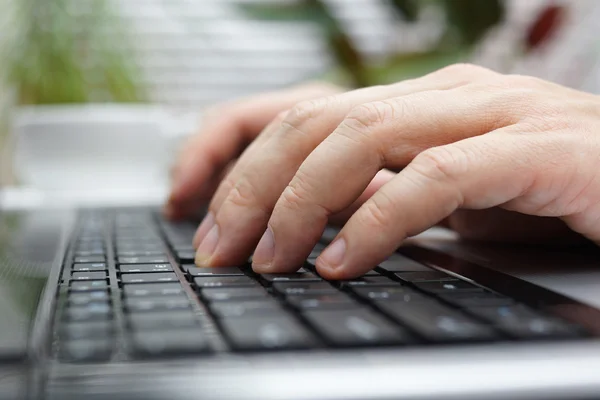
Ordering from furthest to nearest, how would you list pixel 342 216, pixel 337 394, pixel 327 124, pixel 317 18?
1. pixel 317 18
2. pixel 342 216
3. pixel 327 124
4. pixel 337 394

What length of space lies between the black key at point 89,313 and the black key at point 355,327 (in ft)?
0.29

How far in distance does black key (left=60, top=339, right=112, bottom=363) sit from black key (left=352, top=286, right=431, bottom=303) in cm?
14

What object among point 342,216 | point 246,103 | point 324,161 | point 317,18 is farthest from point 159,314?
point 317,18

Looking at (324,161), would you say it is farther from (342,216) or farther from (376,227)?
(342,216)

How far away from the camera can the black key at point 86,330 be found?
0.28 meters

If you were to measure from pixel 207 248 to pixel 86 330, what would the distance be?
8.0 inches

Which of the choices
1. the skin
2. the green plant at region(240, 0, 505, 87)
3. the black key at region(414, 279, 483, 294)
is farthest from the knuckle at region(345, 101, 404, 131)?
the green plant at region(240, 0, 505, 87)

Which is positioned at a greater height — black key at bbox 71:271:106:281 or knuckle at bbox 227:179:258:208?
knuckle at bbox 227:179:258:208

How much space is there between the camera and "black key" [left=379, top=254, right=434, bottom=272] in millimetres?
447

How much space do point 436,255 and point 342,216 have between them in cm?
15

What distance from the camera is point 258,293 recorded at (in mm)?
363

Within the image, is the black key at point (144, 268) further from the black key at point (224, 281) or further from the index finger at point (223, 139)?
the index finger at point (223, 139)

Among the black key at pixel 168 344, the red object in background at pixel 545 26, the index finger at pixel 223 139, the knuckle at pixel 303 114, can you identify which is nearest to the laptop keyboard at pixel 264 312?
the black key at pixel 168 344

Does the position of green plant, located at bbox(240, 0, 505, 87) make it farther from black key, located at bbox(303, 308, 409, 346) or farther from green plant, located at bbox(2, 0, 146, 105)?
black key, located at bbox(303, 308, 409, 346)
